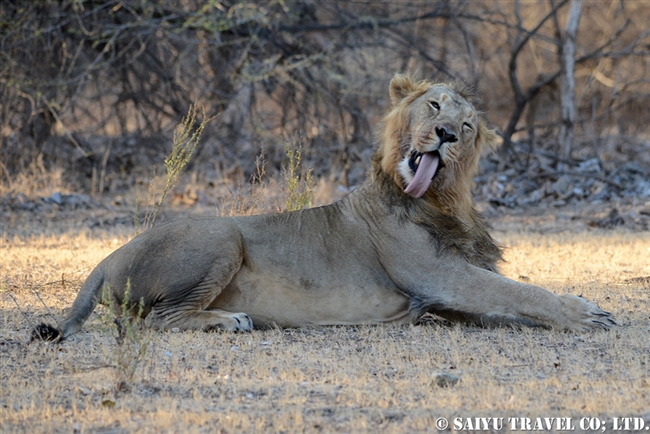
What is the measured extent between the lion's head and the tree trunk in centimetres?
761

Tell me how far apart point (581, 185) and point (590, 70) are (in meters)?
5.00

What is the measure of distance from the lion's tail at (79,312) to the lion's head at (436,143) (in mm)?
2010

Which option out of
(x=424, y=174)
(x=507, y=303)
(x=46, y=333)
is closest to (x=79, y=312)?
(x=46, y=333)

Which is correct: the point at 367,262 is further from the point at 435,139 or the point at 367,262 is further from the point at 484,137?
the point at 484,137

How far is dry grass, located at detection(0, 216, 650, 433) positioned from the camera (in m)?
3.84

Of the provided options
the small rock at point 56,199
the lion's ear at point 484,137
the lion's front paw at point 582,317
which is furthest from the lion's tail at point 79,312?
the small rock at point 56,199

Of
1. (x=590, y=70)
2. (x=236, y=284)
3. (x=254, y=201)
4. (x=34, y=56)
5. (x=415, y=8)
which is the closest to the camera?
(x=236, y=284)

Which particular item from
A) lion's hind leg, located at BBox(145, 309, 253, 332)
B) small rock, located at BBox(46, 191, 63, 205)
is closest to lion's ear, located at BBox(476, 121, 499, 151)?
lion's hind leg, located at BBox(145, 309, 253, 332)

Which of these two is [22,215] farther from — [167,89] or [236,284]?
[236,284]

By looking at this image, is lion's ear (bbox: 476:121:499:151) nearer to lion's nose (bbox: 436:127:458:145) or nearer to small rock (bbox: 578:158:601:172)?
lion's nose (bbox: 436:127:458:145)

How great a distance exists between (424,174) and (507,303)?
0.96 meters

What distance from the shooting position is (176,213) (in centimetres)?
1134

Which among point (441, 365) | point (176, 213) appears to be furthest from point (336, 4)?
point (441, 365)

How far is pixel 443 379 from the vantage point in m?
4.28
